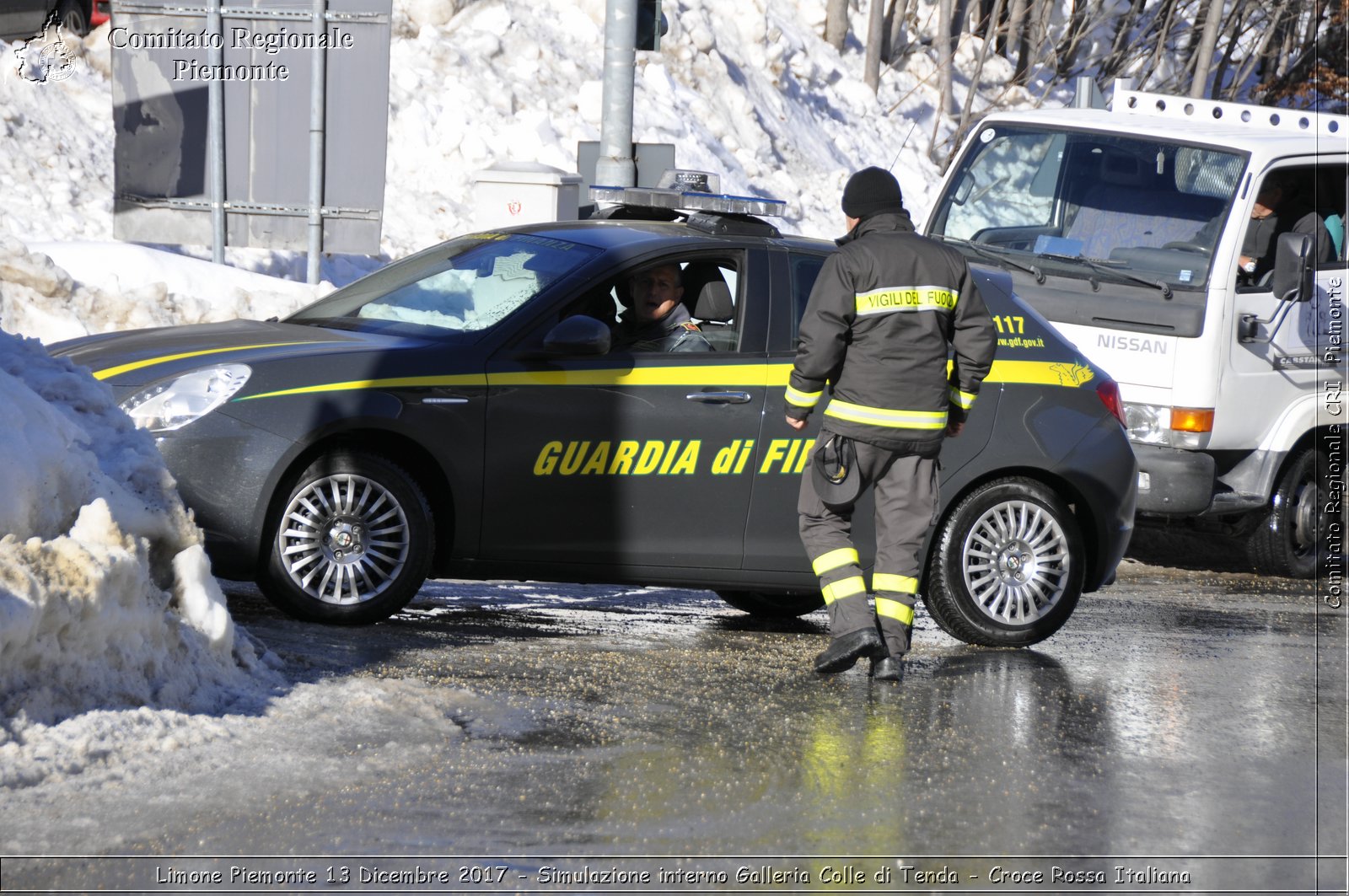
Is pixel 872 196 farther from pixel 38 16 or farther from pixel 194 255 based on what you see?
pixel 38 16

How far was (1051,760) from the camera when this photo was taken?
18.5ft

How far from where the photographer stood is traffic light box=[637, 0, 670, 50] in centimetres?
1175

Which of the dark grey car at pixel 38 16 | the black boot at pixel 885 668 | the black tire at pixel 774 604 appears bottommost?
the black tire at pixel 774 604

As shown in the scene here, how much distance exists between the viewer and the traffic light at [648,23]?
1175cm

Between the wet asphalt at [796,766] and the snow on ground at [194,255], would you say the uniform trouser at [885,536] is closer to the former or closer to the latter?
the wet asphalt at [796,766]

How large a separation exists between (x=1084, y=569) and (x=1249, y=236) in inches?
137

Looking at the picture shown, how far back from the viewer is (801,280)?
7.52 meters

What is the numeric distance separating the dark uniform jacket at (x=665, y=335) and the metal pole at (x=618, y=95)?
4.33 metres

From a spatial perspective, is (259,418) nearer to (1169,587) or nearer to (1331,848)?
(1331,848)

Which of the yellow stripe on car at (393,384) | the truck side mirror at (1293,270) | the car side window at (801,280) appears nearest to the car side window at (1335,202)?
the truck side mirror at (1293,270)

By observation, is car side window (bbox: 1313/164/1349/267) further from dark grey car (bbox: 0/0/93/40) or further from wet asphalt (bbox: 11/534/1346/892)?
dark grey car (bbox: 0/0/93/40)

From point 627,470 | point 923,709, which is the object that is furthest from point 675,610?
point 923,709

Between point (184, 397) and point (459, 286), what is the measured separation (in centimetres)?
133

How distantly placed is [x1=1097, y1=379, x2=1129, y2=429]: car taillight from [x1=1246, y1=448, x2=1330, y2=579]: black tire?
320 centimetres
